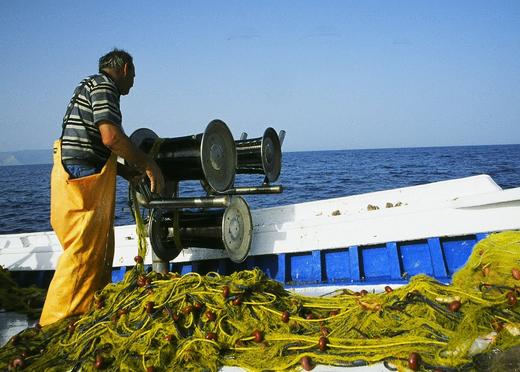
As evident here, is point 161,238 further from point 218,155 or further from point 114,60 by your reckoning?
point 114,60

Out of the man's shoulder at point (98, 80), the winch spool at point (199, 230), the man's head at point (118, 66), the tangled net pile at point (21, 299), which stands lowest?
the tangled net pile at point (21, 299)

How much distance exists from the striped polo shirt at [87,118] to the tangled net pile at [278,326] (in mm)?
1268

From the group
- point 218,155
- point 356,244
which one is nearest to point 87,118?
point 218,155

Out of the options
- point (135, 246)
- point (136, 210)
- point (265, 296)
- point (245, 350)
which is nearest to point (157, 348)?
point (245, 350)

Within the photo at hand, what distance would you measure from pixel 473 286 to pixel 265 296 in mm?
1548

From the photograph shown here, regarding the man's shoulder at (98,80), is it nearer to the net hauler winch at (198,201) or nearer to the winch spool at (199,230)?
the net hauler winch at (198,201)

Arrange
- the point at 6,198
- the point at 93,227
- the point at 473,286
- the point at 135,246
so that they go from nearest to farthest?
the point at 473,286, the point at 93,227, the point at 135,246, the point at 6,198

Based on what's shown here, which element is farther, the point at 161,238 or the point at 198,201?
the point at 161,238

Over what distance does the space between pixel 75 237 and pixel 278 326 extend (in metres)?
1.93

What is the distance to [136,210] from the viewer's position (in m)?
4.30

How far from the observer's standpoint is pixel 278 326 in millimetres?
2838

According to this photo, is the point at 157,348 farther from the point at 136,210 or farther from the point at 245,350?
the point at 136,210

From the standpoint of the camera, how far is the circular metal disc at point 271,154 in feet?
18.8

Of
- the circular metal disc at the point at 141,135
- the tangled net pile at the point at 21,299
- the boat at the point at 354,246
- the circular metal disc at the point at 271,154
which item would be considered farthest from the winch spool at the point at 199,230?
the tangled net pile at the point at 21,299
